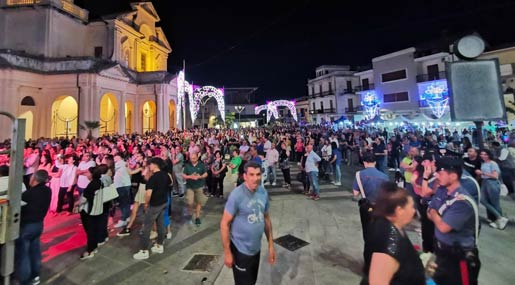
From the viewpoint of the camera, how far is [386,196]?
6.53 ft

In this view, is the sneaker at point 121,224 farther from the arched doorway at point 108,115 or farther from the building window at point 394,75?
the building window at point 394,75

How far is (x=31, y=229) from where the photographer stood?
3588 millimetres

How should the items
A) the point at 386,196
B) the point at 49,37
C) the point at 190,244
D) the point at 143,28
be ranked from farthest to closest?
the point at 143,28
the point at 49,37
the point at 190,244
the point at 386,196

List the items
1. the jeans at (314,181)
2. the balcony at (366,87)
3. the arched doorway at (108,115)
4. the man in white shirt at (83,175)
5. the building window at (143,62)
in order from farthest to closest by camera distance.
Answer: the balcony at (366,87) → the building window at (143,62) → the arched doorway at (108,115) → the jeans at (314,181) → the man in white shirt at (83,175)

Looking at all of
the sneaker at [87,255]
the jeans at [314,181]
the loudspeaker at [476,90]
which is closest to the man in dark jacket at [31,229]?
the sneaker at [87,255]

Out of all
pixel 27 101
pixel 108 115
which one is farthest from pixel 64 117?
pixel 108 115

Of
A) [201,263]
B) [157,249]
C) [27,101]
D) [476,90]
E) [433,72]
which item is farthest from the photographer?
[433,72]

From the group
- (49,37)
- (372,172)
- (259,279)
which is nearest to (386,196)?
(372,172)

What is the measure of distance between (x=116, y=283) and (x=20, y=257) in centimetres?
136

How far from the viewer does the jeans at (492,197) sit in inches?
212

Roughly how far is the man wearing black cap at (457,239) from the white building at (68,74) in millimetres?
22380

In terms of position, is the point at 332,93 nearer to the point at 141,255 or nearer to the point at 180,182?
the point at 180,182

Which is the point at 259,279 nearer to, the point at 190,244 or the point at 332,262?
the point at 332,262

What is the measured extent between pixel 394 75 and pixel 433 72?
182 inches
